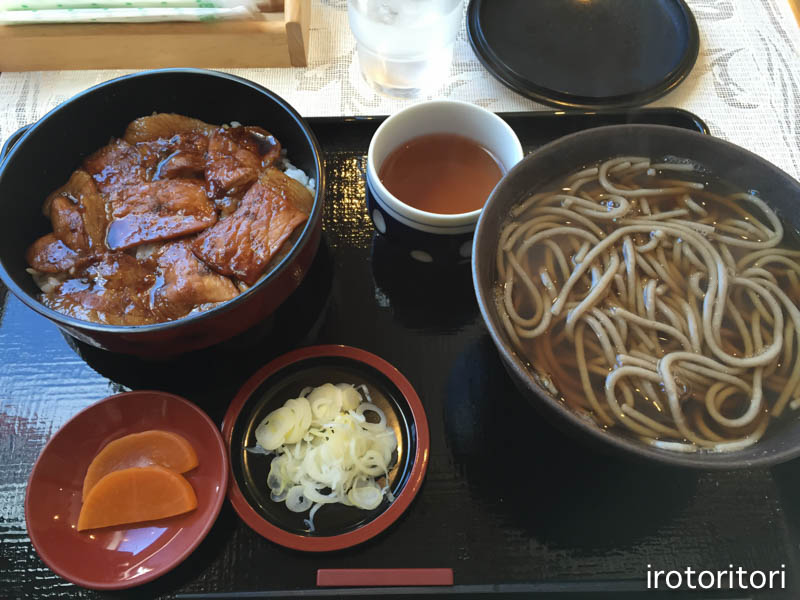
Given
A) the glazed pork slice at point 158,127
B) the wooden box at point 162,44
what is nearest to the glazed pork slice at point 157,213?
the glazed pork slice at point 158,127

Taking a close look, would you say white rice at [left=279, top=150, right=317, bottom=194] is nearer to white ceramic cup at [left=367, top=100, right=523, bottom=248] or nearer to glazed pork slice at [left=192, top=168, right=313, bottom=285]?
glazed pork slice at [left=192, top=168, right=313, bottom=285]

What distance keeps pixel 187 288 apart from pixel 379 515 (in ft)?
2.19

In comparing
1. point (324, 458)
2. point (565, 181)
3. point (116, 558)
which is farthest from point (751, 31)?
point (116, 558)

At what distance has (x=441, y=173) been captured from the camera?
61.5 inches

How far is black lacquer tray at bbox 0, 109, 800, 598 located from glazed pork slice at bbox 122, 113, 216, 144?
538mm

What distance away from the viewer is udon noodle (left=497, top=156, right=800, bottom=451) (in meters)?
1.16

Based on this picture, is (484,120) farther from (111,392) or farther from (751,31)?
(751,31)

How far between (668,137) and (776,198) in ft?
0.87

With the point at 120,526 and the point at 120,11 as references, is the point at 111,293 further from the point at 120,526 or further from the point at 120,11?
the point at 120,11

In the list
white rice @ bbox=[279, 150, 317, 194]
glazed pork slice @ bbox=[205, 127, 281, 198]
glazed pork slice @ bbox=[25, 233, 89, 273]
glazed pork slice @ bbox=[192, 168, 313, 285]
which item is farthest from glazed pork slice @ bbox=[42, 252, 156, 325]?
white rice @ bbox=[279, 150, 317, 194]

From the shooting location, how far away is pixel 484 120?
153 centimetres

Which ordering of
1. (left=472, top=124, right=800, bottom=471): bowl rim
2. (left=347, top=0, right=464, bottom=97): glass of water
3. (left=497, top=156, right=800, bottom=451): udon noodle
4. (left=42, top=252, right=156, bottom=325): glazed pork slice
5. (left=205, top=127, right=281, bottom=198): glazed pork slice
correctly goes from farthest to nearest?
(left=347, top=0, right=464, bottom=97): glass of water
(left=205, top=127, right=281, bottom=198): glazed pork slice
(left=42, top=252, right=156, bottom=325): glazed pork slice
(left=497, top=156, right=800, bottom=451): udon noodle
(left=472, top=124, right=800, bottom=471): bowl rim

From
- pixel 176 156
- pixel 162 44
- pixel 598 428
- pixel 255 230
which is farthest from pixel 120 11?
pixel 598 428

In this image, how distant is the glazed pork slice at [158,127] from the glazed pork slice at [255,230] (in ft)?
1.08
